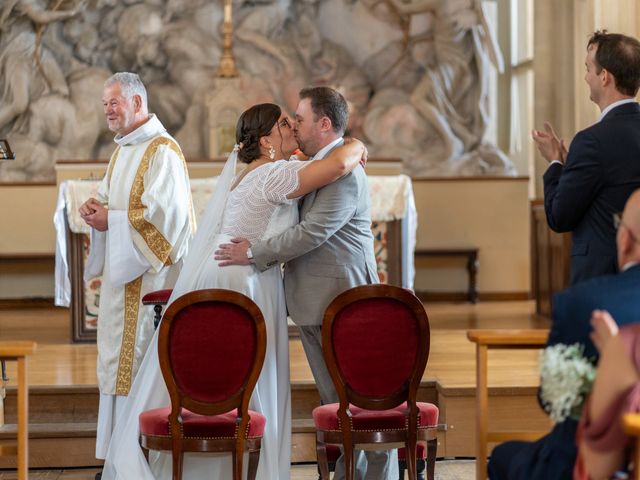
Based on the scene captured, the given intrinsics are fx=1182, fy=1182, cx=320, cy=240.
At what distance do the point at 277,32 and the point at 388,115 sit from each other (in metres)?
1.62

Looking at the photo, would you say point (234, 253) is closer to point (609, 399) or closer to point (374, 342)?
point (374, 342)

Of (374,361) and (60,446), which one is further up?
(374,361)

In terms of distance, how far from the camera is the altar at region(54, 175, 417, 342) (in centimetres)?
801

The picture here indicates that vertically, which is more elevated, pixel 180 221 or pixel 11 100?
pixel 11 100

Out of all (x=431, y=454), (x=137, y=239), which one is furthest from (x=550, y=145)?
(x=137, y=239)

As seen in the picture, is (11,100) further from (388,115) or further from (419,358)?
(419,358)

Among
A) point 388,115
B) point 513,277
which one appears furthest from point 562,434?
point 388,115

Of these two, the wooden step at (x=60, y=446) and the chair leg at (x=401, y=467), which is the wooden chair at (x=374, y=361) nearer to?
the chair leg at (x=401, y=467)

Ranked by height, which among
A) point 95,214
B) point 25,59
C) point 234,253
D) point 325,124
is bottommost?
point 234,253

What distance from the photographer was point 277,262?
15.4 feet

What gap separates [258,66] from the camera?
13484 mm

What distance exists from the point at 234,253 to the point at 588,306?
1919 mm

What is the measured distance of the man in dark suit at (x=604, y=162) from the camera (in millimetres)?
4309

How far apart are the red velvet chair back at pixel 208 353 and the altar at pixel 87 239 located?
11.6ft
